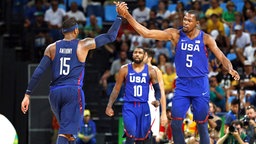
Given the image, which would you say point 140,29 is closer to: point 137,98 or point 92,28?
point 137,98

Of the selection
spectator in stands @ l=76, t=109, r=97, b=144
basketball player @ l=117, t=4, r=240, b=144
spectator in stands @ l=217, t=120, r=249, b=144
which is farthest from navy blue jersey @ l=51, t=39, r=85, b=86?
spectator in stands @ l=76, t=109, r=97, b=144

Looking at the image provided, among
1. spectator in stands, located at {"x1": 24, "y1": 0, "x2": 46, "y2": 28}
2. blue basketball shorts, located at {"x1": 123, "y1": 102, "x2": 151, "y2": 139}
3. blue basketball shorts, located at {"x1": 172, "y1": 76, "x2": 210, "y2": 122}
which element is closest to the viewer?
blue basketball shorts, located at {"x1": 172, "y1": 76, "x2": 210, "y2": 122}

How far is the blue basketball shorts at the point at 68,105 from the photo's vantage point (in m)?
13.3

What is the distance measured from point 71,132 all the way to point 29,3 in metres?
12.4

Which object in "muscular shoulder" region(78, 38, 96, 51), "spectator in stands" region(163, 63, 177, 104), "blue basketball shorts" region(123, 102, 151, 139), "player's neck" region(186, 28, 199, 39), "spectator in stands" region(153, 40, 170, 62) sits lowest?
"blue basketball shorts" region(123, 102, 151, 139)

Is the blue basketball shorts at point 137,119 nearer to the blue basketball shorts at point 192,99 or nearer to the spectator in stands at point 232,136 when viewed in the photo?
the spectator in stands at point 232,136

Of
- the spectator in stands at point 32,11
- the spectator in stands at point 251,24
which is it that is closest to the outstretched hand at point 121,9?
the spectator in stands at point 32,11

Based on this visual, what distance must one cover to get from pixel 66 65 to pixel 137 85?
2.50 m

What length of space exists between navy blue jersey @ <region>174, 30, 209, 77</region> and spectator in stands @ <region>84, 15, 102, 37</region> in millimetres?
9180

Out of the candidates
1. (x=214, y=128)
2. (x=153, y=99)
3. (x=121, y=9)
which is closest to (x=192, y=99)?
(x=121, y=9)

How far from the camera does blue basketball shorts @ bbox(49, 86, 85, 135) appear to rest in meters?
13.3

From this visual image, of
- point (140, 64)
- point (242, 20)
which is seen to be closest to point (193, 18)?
point (140, 64)

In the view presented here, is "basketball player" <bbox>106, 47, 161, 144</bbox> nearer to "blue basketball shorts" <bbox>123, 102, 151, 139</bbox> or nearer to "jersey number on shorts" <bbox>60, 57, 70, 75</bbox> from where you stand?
"blue basketball shorts" <bbox>123, 102, 151, 139</bbox>

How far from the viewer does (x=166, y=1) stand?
25.5 meters
